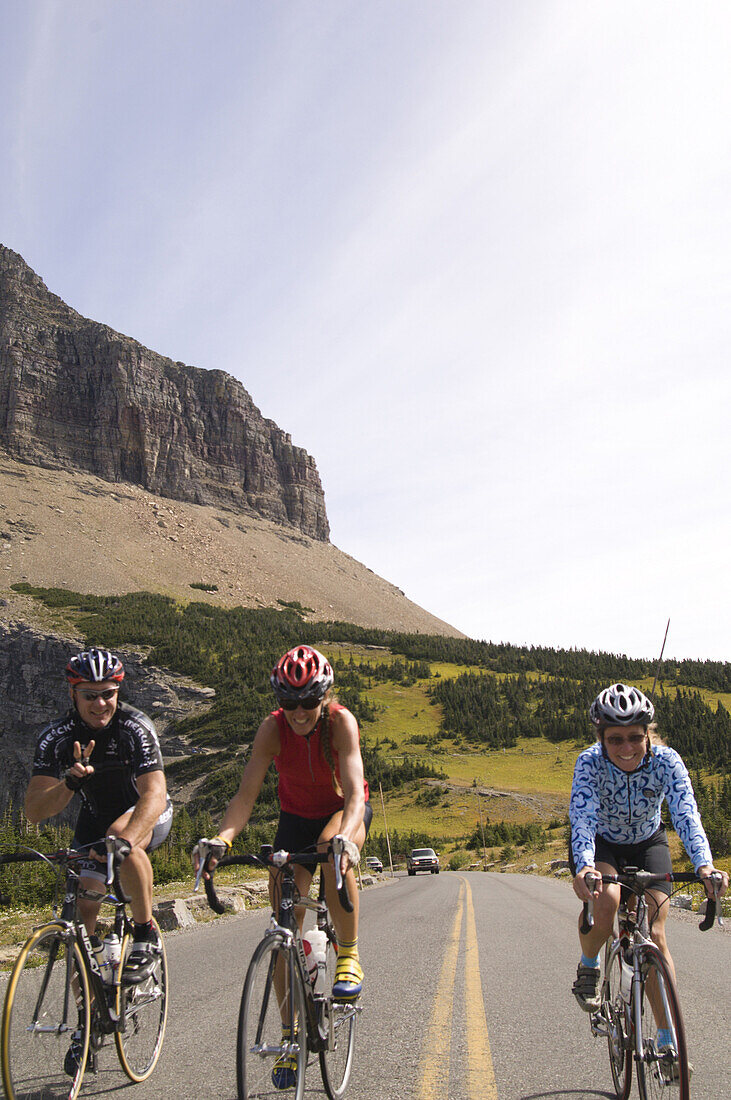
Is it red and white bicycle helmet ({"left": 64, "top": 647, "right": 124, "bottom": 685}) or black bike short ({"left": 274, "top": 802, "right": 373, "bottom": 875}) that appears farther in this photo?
red and white bicycle helmet ({"left": 64, "top": 647, "right": 124, "bottom": 685})

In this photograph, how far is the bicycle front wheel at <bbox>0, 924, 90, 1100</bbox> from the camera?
354 centimetres

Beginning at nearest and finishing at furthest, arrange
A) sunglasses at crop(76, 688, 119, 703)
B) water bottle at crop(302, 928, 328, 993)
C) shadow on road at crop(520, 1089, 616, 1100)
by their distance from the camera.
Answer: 1. water bottle at crop(302, 928, 328, 993)
2. shadow on road at crop(520, 1089, 616, 1100)
3. sunglasses at crop(76, 688, 119, 703)

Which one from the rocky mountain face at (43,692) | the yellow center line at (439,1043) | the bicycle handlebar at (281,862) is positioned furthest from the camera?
the rocky mountain face at (43,692)

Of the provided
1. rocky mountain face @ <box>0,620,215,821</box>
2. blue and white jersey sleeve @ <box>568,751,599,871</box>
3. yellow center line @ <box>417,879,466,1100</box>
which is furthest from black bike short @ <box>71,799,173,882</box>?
rocky mountain face @ <box>0,620,215,821</box>

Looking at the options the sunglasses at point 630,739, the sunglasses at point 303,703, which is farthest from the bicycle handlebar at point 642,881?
the sunglasses at point 303,703

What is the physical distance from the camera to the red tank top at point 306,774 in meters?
4.49

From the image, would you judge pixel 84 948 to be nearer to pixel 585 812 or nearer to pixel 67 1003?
pixel 67 1003

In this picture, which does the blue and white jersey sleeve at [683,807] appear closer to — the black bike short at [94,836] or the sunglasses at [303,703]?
the sunglasses at [303,703]

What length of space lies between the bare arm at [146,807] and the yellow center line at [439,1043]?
2.19 meters

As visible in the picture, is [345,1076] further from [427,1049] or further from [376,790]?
[376,790]

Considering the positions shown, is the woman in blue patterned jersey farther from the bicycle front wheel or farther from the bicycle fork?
the bicycle front wheel

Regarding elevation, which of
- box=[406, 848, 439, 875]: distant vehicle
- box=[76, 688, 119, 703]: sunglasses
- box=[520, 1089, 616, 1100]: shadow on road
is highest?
box=[76, 688, 119, 703]: sunglasses

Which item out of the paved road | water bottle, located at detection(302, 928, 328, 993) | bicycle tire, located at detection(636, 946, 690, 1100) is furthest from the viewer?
the paved road

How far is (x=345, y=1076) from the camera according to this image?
4098mm
